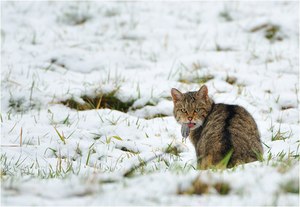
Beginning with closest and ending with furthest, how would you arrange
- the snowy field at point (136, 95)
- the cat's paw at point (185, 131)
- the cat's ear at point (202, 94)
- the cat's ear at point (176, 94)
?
the snowy field at point (136, 95)
the cat's paw at point (185, 131)
the cat's ear at point (202, 94)
the cat's ear at point (176, 94)

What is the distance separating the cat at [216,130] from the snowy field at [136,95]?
192 millimetres

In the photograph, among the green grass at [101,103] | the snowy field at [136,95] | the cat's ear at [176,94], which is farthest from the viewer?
the green grass at [101,103]

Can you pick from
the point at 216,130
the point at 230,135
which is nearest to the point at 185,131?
the point at 216,130

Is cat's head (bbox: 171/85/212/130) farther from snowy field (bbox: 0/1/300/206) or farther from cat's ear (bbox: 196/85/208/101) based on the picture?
snowy field (bbox: 0/1/300/206)

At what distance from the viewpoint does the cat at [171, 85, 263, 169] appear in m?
4.57

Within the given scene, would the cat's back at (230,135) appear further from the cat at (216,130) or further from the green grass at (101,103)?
the green grass at (101,103)

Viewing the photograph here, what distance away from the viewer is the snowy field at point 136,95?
3.28 meters

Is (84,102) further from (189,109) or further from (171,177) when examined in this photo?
(171,177)

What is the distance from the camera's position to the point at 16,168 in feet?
16.2

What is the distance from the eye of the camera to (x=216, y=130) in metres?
4.91

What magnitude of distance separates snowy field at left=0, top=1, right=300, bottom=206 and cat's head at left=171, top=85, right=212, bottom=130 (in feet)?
0.85

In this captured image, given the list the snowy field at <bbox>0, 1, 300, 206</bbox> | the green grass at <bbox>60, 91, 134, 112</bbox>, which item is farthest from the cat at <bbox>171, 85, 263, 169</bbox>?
the green grass at <bbox>60, 91, 134, 112</bbox>

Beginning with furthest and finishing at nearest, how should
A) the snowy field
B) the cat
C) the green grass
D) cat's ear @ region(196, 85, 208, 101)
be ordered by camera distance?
1. the green grass
2. cat's ear @ region(196, 85, 208, 101)
3. the cat
4. the snowy field

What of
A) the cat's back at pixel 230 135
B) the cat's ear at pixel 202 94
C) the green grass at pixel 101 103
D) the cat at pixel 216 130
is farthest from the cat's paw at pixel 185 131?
the green grass at pixel 101 103
